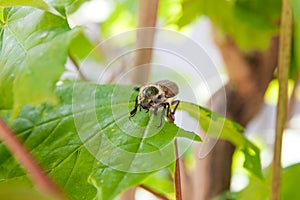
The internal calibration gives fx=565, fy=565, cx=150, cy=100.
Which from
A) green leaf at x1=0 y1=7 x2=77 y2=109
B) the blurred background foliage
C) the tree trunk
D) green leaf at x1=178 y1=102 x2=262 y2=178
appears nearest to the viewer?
green leaf at x1=0 y1=7 x2=77 y2=109

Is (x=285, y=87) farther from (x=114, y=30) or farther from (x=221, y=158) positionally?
(x=114, y=30)

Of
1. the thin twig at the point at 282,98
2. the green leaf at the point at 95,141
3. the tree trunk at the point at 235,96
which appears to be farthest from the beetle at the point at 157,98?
the tree trunk at the point at 235,96

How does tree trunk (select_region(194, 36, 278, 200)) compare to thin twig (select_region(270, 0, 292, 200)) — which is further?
tree trunk (select_region(194, 36, 278, 200))

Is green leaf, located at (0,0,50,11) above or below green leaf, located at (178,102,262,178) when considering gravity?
below

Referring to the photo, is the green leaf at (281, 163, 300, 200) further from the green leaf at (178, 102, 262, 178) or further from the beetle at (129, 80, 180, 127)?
the beetle at (129, 80, 180, 127)

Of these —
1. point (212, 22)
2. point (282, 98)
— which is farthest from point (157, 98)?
point (212, 22)

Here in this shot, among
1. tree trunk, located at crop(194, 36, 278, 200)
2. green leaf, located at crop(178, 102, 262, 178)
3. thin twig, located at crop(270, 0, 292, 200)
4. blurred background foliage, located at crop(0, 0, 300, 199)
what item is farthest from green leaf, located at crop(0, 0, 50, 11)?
tree trunk, located at crop(194, 36, 278, 200)

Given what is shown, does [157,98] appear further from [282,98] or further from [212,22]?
[212,22]

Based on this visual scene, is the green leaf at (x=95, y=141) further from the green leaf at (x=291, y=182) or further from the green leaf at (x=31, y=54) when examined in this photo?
the green leaf at (x=291, y=182)
